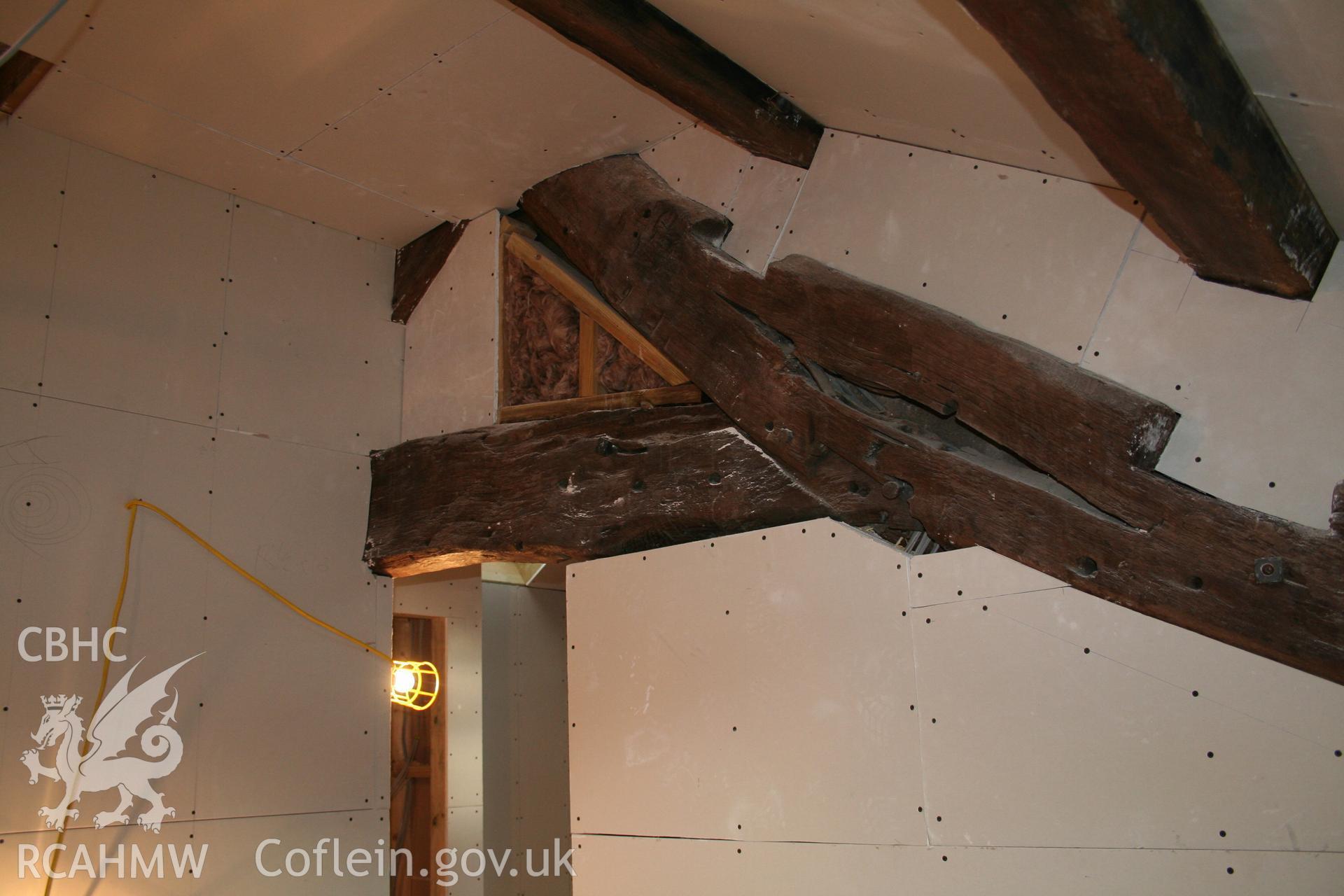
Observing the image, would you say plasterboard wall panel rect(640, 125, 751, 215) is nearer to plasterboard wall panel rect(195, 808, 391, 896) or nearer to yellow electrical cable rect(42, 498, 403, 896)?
yellow electrical cable rect(42, 498, 403, 896)

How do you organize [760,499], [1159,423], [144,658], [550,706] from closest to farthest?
[1159,423] → [760,499] → [144,658] → [550,706]

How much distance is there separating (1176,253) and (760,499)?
1.07m

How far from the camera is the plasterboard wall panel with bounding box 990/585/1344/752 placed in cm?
177

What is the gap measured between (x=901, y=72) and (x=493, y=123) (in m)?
1.26

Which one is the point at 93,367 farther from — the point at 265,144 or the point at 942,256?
the point at 942,256

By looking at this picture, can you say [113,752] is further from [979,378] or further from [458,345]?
[979,378]

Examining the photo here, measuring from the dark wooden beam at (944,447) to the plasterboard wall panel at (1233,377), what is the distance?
0.07m

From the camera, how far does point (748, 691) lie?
247 centimetres

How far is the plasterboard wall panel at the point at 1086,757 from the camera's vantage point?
1.78 metres

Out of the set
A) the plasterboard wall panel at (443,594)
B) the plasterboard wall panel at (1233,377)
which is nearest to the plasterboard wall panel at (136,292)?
the plasterboard wall panel at (443,594)

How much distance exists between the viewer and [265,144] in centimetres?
299

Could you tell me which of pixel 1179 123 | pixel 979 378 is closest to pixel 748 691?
pixel 979 378

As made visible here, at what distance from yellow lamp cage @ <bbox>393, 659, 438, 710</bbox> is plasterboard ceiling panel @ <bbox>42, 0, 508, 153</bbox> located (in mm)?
1803

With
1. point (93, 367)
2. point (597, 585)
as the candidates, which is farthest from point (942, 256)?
point (93, 367)
